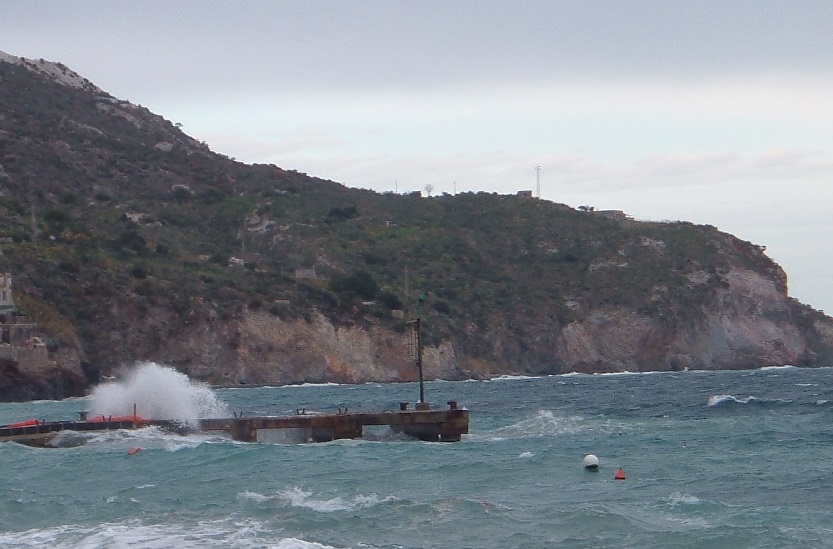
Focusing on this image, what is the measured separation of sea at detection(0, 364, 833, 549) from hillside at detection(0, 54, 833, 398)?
119 ft

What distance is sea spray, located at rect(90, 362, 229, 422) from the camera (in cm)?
5291

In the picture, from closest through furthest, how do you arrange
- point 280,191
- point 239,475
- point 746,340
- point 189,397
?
point 239,475 < point 189,397 < point 746,340 < point 280,191

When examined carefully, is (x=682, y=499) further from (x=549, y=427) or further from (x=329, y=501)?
(x=549, y=427)

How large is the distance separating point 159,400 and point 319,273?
63.5 meters

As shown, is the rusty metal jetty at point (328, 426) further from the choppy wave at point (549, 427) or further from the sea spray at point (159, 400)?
the sea spray at point (159, 400)

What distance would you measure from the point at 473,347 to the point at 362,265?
54.4 feet

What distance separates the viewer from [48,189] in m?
116

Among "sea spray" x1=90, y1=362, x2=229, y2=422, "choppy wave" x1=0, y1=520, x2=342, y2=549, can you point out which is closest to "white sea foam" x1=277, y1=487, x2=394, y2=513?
"choppy wave" x1=0, y1=520, x2=342, y2=549

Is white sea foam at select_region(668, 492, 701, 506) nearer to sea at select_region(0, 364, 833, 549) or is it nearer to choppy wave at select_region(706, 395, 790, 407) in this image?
sea at select_region(0, 364, 833, 549)

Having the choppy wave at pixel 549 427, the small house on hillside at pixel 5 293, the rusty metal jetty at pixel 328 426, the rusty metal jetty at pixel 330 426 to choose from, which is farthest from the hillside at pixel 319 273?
the rusty metal jetty at pixel 330 426

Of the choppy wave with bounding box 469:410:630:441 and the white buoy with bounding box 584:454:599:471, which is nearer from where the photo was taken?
the white buoy with bounding box 584:454:599:471

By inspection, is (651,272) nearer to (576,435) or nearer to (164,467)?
(576,435)

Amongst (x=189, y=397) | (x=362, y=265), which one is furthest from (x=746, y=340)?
(x=189, y=397)

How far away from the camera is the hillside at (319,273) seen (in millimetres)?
90938
